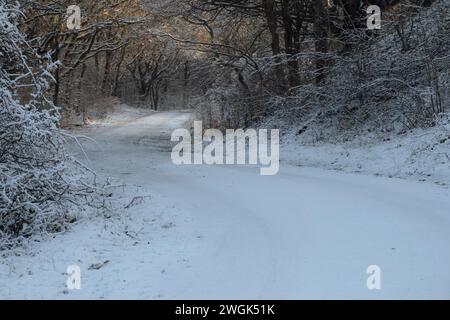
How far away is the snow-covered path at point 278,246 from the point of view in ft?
17.8

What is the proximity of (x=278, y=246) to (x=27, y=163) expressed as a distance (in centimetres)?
404

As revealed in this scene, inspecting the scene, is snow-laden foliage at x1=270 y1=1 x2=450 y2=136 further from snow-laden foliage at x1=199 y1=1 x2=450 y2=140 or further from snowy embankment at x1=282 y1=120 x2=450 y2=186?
snowy embankment at x1=282 y1=120 x2=450 y2=186

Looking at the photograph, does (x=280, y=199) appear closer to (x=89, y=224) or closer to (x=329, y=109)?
(x=89, y=224)

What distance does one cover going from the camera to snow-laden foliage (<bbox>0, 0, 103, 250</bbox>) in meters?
7.91

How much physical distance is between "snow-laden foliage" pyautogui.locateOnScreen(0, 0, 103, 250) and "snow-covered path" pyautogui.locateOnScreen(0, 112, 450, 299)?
33.4 inches

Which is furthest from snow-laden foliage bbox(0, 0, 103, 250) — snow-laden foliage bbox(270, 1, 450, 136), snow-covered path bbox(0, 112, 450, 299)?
snow-laden foliage bbox(270, 1, 450, 136)

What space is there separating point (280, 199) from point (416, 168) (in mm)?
3638

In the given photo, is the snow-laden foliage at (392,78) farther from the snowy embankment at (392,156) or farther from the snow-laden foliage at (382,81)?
the snowy embankment at (392,156)

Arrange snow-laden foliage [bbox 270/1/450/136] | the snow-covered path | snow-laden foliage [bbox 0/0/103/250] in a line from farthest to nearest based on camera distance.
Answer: snow-laden foliage [bbox 270/1/450/136]
snow-laden foliage [bbox 0/0/103/250]
the snow-covered path

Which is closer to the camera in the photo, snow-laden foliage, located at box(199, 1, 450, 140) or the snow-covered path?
the snow-covered path

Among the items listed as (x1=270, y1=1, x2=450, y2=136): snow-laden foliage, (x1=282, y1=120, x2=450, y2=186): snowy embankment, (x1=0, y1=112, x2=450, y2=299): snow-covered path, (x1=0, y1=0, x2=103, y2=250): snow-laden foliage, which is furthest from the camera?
(x1=270, y1=1, x2=450, y2=136): snow-laden foliage

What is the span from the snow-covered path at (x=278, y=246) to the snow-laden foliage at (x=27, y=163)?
2.78ft

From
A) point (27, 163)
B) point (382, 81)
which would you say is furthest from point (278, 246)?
point (382, 81)

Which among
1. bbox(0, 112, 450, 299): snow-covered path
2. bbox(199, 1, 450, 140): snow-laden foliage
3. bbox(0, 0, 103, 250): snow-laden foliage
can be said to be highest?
bbox(199, 1, 450, 140): snow-laden foliage
